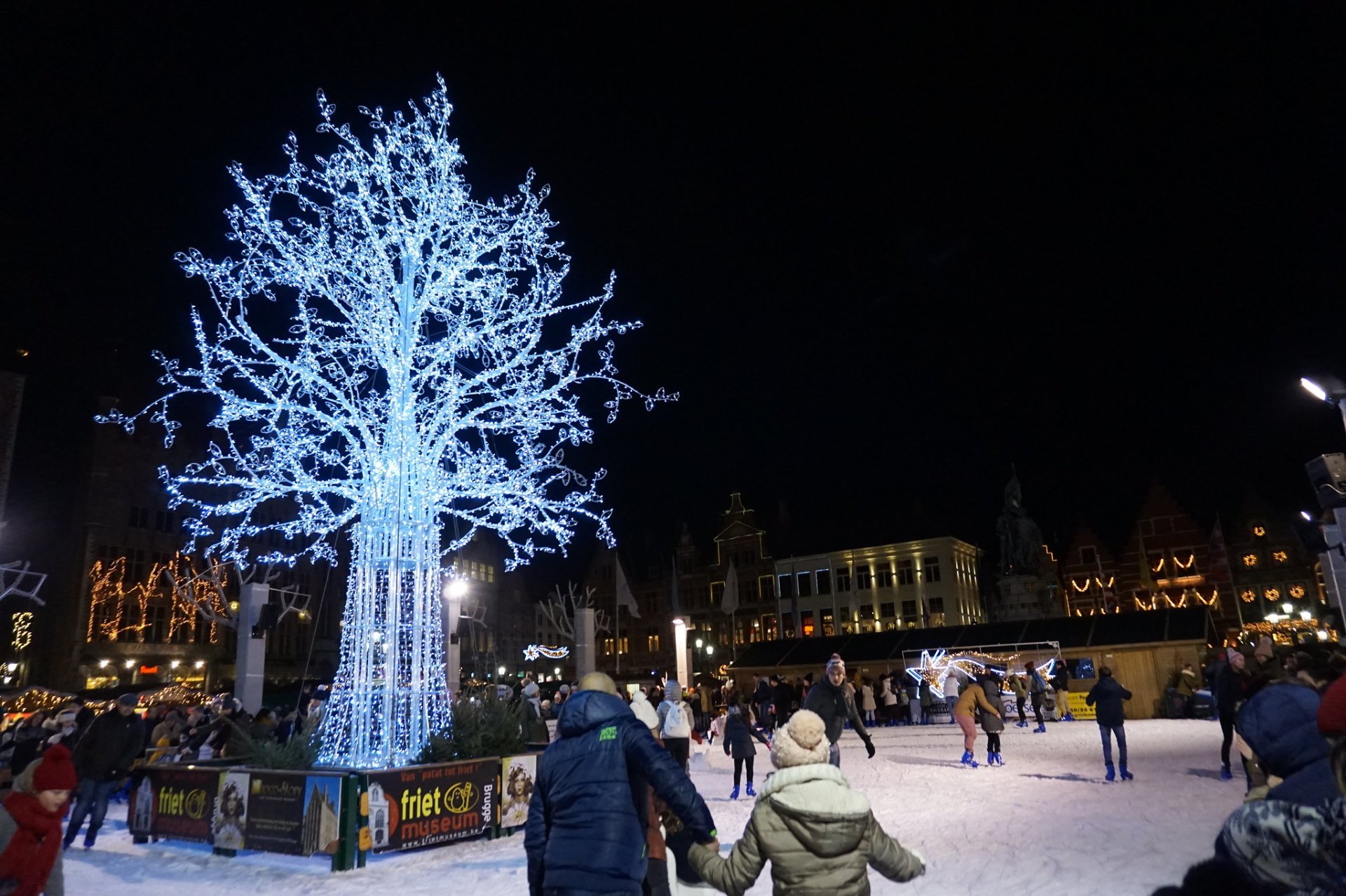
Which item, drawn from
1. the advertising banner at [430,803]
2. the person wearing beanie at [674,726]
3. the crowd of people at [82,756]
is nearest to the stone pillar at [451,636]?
the crowd of people at [82,756]

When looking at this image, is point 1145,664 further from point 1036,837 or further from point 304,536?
point 304,536

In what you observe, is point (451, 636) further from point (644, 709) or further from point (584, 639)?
point (644, 709)

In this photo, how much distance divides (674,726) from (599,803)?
8.99 metres

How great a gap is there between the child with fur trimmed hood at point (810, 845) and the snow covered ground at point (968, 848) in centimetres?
370

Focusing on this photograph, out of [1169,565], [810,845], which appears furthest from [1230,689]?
[1169,565]

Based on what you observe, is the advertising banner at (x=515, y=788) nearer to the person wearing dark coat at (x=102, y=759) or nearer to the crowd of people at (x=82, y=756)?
the crowd of people at (x=82, y=756)

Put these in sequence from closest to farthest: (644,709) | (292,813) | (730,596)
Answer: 1. (292,813)
2. (644,709)
3. (730,596)

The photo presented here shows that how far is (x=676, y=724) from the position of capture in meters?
12.2

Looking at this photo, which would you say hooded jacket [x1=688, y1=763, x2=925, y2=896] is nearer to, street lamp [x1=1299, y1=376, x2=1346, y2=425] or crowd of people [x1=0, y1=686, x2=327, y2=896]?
crowd of people [x1=0, y1=686, x2=327, y2=896]

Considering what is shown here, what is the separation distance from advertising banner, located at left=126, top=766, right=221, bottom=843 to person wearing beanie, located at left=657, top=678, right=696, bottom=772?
5550 millimetres

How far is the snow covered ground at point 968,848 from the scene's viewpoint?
7031 millimetres

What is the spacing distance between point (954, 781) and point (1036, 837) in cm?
469

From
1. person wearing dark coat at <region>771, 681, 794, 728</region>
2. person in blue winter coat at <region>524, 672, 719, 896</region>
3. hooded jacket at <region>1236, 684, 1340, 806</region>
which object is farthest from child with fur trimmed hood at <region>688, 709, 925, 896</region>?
person wearing dark coat at <region>771, 681, 794, 728</region>

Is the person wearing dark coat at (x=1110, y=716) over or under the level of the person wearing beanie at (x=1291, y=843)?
under
